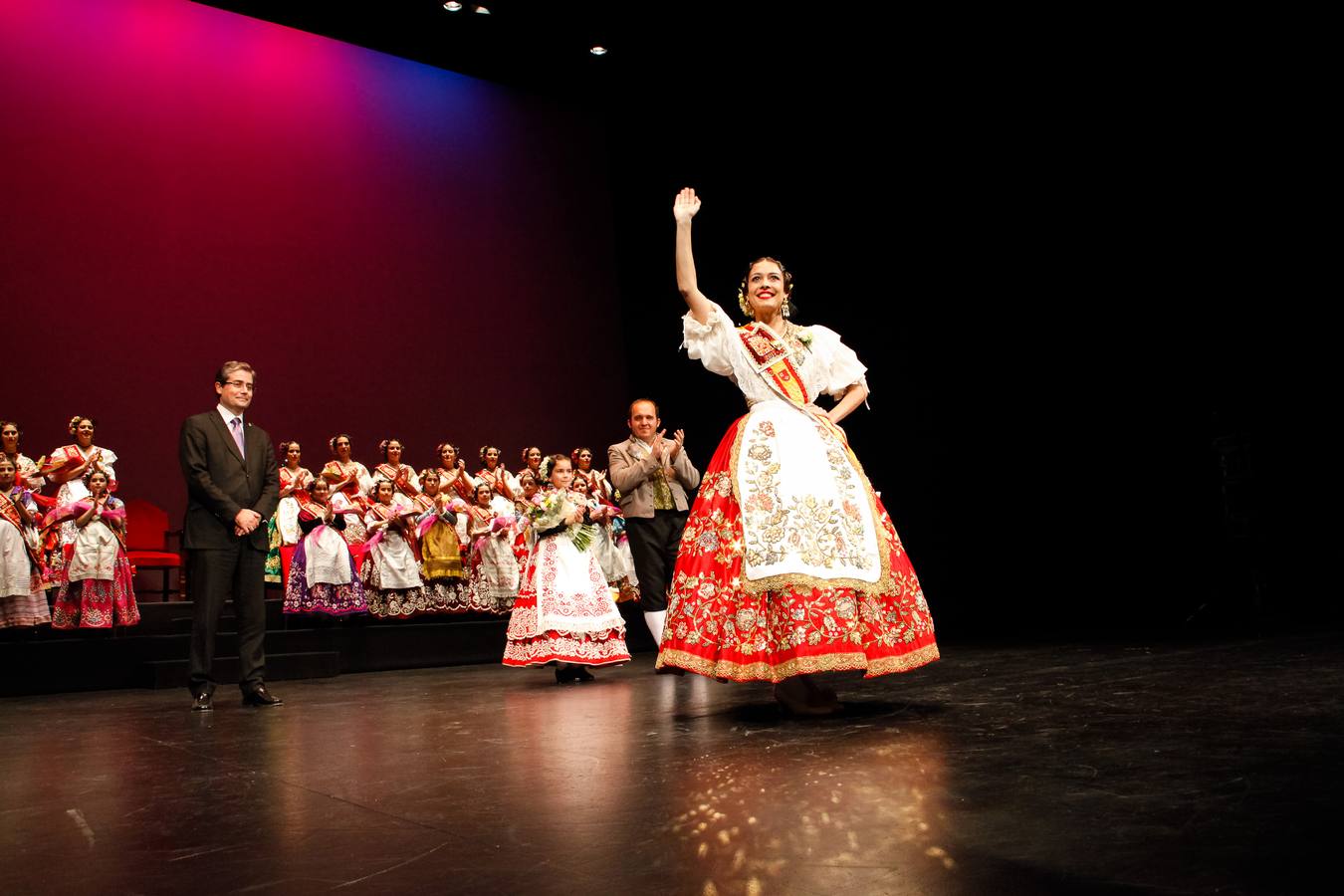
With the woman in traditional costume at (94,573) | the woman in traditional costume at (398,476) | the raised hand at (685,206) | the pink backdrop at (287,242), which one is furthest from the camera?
the pink backdrop at (287,242)

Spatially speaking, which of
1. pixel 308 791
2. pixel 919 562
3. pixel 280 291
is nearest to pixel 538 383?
pixel 280 291

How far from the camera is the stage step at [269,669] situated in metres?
5.44

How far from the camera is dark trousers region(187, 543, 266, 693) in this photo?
4.13 m

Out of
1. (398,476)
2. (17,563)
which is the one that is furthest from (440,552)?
(17,563)

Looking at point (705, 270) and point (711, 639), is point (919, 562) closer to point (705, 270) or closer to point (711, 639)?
point (705, 270)

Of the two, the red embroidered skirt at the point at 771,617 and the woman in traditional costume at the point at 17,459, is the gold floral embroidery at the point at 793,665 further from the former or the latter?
the woman in traditional costume at the point at 17,459

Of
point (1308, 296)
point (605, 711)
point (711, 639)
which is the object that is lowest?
point (605, 711)

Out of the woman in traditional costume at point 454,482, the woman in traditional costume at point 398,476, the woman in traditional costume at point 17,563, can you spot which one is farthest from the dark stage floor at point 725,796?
the woman in traditional costume at point 454,482

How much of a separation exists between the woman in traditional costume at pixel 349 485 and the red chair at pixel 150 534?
1109mm

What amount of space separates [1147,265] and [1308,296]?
31.5 inches

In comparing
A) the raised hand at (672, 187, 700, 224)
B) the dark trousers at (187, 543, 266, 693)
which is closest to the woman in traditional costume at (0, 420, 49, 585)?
the dark trousers at (187, 543, 266, 693)

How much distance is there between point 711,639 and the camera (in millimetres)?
2891

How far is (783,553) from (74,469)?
5.52 m

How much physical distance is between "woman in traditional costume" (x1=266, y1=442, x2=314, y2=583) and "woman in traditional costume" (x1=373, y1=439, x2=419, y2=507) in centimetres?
61
